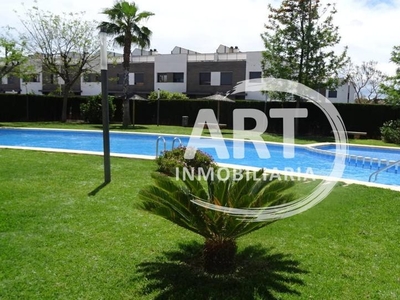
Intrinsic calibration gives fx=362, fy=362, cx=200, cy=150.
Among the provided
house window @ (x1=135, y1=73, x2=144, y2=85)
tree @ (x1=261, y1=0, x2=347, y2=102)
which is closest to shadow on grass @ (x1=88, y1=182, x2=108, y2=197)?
tree @ (x1=261, y1=0, x2=347, y2=102)

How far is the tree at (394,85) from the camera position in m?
21.3

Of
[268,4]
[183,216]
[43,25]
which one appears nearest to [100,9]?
[43,25]

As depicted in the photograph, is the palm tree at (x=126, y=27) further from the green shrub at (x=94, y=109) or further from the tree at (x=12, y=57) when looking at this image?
the tree at (x=12, y=57)

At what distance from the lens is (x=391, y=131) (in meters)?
21.4

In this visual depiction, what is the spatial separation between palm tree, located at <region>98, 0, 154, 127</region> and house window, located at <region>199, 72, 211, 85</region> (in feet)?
53.0

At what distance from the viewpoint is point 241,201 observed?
4.09 m

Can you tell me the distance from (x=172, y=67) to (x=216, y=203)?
4171 cm

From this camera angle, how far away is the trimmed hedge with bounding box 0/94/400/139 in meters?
24.2

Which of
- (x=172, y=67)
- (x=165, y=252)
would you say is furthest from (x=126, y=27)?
(x=165, y=252)

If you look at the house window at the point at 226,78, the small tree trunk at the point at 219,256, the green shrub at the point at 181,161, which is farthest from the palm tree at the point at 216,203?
the house window at the point at 226,78

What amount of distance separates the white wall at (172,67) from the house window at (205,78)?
212cm

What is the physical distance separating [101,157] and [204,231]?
324 inches

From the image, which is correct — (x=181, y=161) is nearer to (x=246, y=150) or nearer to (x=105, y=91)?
(x=105, y=91)

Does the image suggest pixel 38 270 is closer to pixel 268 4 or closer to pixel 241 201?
pixel 241 201
